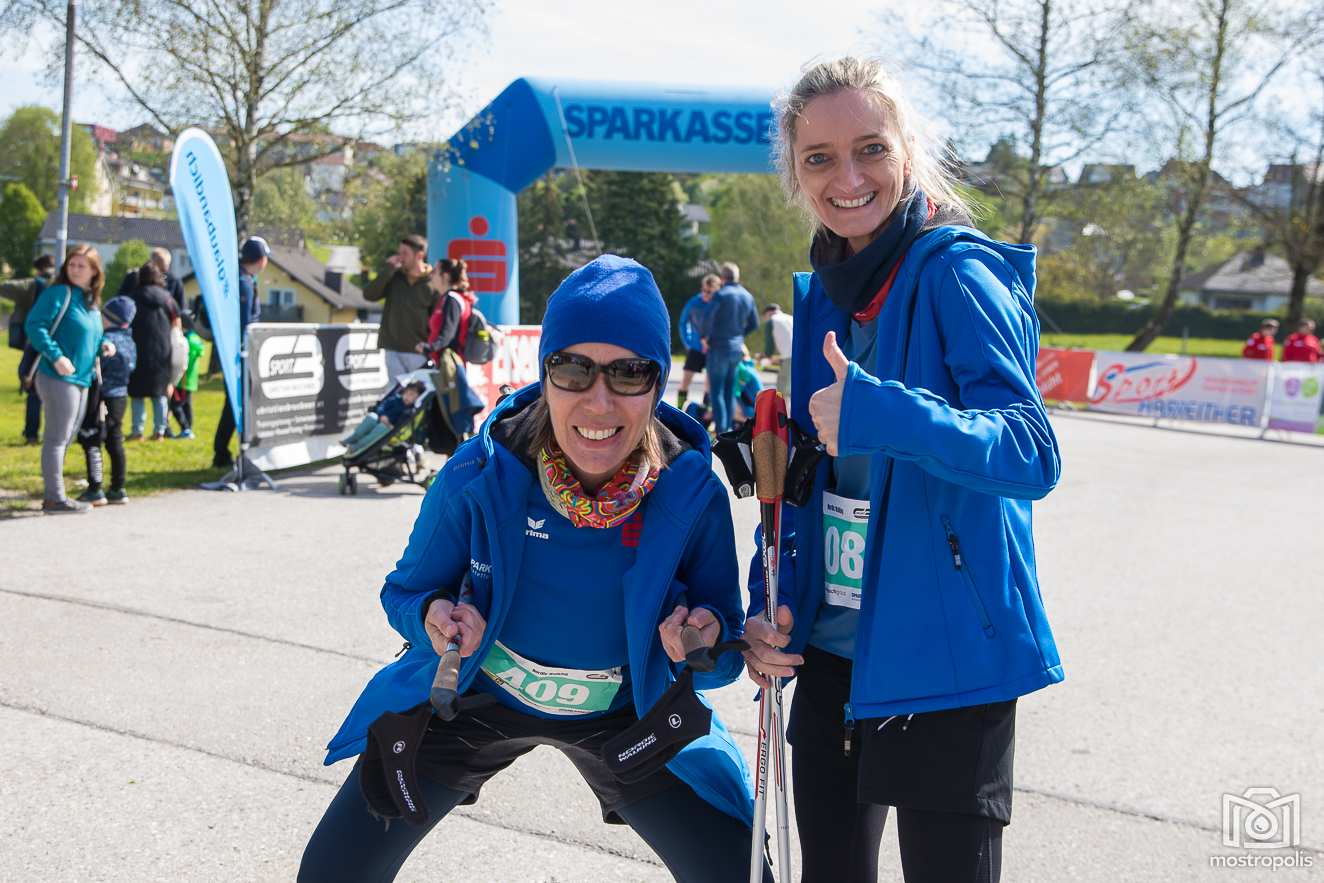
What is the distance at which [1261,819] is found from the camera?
4102 millimetres

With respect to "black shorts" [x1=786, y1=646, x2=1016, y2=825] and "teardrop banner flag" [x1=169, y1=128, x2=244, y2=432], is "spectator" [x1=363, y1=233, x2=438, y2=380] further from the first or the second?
"black shorts" [x1=786, y1=646, x2=1016, y2=825]

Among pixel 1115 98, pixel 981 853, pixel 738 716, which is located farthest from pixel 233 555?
pixel 1115 98

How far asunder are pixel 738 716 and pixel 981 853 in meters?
2.89

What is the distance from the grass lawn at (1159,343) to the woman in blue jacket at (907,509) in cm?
4931

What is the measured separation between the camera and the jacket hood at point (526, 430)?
246 centimetres

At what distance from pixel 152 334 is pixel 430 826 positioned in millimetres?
10012

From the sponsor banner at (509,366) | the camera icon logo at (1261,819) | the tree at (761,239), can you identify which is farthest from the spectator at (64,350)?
the tree at (761,239)

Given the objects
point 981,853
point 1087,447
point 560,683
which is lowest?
point 1087,447

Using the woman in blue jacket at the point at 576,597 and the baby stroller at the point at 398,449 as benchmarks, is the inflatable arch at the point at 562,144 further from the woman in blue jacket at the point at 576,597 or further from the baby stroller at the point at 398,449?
the woman in blue jacket at the point at 576,597

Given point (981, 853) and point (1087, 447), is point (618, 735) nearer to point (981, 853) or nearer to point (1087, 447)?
point (981, 853)

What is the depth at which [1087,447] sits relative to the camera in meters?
16.4

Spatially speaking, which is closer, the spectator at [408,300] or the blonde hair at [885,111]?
the blonde hair at [885,111]

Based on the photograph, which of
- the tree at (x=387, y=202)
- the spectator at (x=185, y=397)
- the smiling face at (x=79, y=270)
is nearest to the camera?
the smiling face at (x=79, y=270)

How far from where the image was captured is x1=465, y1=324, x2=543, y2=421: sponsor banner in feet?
43.9
